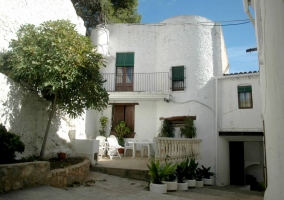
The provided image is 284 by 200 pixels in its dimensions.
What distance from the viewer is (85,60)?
23.3 feet

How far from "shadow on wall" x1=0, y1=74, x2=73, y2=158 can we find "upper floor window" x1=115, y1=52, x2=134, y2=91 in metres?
5.55

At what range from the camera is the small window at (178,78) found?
13.5 metres

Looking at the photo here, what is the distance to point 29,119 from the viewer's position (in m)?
7.75

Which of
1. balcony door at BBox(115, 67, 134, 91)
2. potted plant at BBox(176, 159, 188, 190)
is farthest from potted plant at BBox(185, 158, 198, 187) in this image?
balcony door at BBox(115, 67, 134, 91)

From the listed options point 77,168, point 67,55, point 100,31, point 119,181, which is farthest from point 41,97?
point 100,31

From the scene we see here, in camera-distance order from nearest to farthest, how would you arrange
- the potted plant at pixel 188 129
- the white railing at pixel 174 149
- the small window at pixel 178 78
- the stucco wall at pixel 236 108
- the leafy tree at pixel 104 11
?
1. the white railing at pixel 174 149
2. the stucco wall at pixel 236 108
3. the potted plant at pixel 188 129
4. the small window at pixel 178 78
5. the leafy tree at pixel 104 11

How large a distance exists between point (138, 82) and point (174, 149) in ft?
21.8

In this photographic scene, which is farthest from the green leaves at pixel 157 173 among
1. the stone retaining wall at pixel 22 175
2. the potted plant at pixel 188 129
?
the potted plant at pixel 188 129

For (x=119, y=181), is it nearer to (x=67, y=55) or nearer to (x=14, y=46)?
(x=67, y=55)

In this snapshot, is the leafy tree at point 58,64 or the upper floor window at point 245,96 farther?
the upper floor window at point 245,96

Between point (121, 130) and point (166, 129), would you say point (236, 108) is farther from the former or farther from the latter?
point (121, 130)

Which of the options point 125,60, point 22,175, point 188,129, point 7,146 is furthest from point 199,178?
point 125,60

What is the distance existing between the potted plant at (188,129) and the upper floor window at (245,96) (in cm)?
249

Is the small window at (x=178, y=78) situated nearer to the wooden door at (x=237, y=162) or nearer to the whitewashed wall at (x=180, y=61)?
the whitewashed wall at (x=180, y=61)
